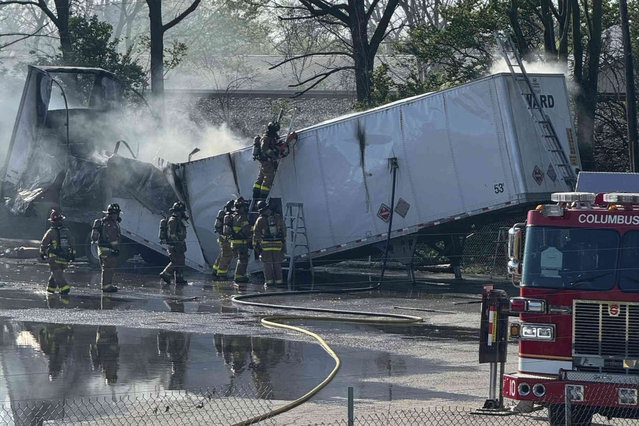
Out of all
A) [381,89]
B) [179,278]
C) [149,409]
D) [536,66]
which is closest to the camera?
[149,409]

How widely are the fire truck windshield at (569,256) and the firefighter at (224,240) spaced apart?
1298 centimetres

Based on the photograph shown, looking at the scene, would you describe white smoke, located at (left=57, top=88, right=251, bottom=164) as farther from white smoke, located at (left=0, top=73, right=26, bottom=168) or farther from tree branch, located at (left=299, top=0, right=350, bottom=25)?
tree branch, located at (left=299, top=0, right=350, bottom=25)

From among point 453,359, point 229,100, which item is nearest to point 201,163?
point 453,359

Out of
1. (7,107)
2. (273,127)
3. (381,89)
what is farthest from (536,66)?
(7,107)

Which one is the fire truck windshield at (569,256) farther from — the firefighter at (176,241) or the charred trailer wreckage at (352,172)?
the firefighter at (176,241)

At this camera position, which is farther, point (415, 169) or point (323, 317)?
point (415, 169)

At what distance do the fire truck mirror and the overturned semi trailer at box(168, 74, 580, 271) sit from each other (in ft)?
32.1

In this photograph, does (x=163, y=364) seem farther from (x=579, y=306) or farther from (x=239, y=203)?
(x=239, y=203)

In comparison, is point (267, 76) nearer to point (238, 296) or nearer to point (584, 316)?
point (238, 296)

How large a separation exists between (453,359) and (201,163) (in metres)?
11.4

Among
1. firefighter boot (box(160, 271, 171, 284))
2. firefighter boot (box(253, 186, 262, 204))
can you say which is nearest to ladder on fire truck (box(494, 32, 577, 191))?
firefighter boot (box(253, 186, 262, 204))

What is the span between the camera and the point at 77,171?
2495 cm

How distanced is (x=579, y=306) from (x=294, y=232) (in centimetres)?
1338

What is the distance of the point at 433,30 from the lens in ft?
96.0
